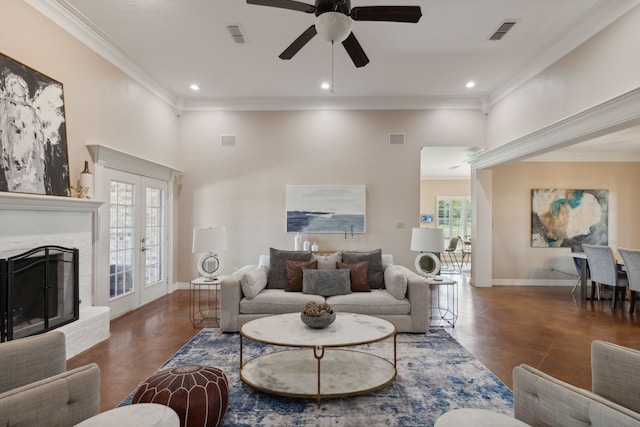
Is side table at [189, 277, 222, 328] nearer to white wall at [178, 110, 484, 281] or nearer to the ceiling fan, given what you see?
white wall at [178, 110, 484, 281]

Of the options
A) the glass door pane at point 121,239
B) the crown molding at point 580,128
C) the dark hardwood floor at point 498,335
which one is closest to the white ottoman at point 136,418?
the dark hardwood floor at point 498,335

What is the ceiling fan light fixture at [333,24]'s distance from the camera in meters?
2.54

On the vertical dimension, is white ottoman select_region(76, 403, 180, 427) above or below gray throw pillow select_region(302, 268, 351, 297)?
below

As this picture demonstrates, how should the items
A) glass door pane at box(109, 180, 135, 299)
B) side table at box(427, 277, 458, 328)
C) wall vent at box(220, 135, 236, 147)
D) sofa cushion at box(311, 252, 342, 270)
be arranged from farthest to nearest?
wall vent at box(220, 135, 236, 147), glass door pane at box(109, 180, 135, 299), sofa cushion at box(311, 252, 342, 270), side table at box(427, 277, 458, 328)

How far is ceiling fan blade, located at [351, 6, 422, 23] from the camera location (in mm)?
2628

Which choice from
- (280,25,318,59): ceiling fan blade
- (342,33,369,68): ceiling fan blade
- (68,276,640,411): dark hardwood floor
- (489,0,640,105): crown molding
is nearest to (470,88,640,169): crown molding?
(489,0,640,105): crown molding

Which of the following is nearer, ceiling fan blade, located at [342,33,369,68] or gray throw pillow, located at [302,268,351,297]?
ceiling fan blade, located at [342,33,369,68]

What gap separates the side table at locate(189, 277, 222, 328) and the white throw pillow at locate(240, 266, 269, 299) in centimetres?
41

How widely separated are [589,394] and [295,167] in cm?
567

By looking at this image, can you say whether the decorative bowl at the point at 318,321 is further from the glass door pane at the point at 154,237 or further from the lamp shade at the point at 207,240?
the glass door pane at the point at 154,237

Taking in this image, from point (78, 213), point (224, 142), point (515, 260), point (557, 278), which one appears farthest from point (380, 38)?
point (557, 278)

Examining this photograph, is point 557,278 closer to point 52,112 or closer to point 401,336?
point 401,336

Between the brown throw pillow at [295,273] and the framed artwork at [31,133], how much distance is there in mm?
2548

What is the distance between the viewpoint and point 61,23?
3.76m
